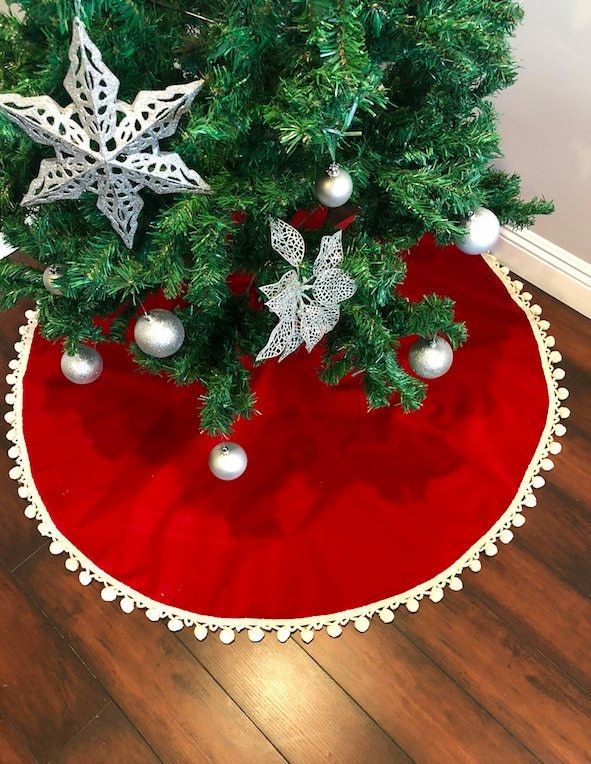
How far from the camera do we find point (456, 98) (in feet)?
2.77

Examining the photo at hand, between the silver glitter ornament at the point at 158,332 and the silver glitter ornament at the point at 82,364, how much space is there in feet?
0.73

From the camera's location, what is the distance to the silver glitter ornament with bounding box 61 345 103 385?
1134mm

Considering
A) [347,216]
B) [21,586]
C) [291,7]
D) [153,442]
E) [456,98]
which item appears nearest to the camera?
[291,7]

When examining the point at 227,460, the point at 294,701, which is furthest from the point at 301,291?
the point at 294,701

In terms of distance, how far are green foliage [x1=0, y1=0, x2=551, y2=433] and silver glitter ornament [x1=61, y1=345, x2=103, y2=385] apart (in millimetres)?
89

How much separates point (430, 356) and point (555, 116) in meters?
0.56

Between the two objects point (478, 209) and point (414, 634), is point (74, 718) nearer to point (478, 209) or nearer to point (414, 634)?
point (414, 634)

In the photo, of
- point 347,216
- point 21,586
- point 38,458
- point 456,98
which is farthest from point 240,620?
point 456,98

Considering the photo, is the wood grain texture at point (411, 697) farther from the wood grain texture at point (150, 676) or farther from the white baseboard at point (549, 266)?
the white baseboard at point (549, 266)

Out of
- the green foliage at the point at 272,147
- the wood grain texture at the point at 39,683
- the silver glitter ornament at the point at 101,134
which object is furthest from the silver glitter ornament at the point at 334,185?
the wood grain texture at the point at 39,683

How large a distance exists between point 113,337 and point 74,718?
2.06ft

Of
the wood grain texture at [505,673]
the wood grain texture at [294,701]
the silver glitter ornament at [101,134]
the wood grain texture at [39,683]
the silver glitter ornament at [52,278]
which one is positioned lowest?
the wood grain texture at [39,683]

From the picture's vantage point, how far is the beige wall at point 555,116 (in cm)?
111

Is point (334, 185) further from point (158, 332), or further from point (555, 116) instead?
point (555, 116)
